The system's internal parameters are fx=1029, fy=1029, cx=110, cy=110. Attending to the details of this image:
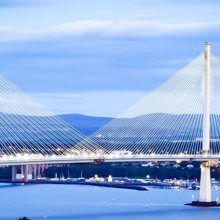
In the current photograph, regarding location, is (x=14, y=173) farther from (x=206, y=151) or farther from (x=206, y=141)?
(x=206, y=141)

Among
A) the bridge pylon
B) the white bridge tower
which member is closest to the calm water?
the bridge pylon

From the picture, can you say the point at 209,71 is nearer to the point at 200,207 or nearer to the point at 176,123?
the point at 176,123

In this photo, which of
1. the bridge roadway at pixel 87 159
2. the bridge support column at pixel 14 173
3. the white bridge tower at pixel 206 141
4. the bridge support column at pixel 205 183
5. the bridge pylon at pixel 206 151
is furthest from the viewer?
the bridge support column at pixel 14 173

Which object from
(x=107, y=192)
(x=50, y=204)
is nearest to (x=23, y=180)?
(x=107, y=192)

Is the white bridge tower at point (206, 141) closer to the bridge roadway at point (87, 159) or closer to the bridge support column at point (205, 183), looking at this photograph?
the bridge support column at point (205, 183)

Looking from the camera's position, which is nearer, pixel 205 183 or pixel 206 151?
pixel 206 151

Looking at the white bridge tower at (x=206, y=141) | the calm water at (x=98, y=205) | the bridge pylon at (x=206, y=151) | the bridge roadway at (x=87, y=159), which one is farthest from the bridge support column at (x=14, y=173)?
the bridge roadway at (x=87, y=159)

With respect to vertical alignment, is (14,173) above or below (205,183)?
above

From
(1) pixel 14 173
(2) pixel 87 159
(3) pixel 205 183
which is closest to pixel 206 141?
(3) pixel 205 183
